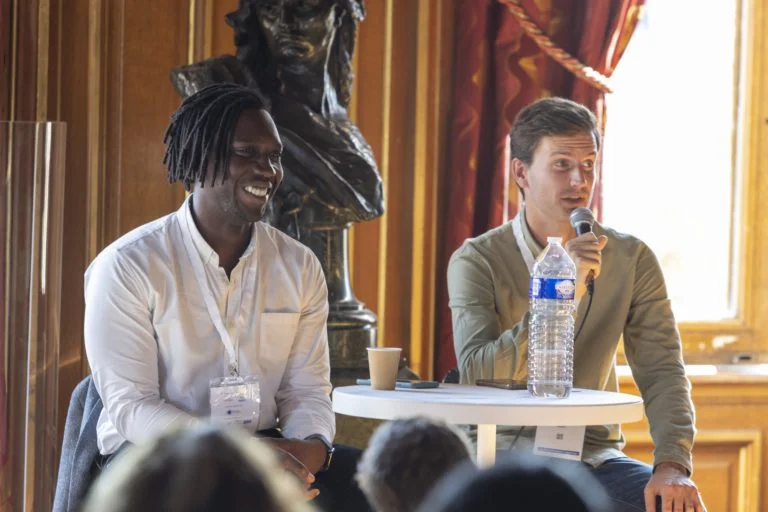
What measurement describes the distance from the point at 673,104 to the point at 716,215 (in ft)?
1.52

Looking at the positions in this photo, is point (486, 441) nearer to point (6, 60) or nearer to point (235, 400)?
point (235, 400)

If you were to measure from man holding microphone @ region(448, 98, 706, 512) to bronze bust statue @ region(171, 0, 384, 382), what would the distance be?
2.32 ft

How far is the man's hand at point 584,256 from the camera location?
2629 millimetres

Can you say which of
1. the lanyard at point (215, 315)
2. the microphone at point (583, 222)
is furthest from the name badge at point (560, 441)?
the lanyard at point (215, 315)

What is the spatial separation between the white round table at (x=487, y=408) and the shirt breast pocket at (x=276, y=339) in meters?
0.16

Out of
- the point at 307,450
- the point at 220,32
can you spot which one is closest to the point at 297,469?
the point at 307,450

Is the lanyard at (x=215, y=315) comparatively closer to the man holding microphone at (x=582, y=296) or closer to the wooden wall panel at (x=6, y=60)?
the man holding microphone at (x=582, y=296)

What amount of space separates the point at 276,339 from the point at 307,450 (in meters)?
0.26

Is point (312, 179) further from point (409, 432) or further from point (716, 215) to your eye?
point (409, 432)

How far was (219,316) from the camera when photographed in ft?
8.32

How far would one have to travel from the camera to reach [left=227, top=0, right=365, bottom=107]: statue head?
3.62 metres

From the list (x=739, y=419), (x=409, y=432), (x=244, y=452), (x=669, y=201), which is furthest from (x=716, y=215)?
(x=244, y=452)

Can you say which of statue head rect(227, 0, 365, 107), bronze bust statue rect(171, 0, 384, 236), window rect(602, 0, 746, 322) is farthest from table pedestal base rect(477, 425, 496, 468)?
window rect(602, 0, 746, 322)

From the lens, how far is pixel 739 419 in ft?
14.9
